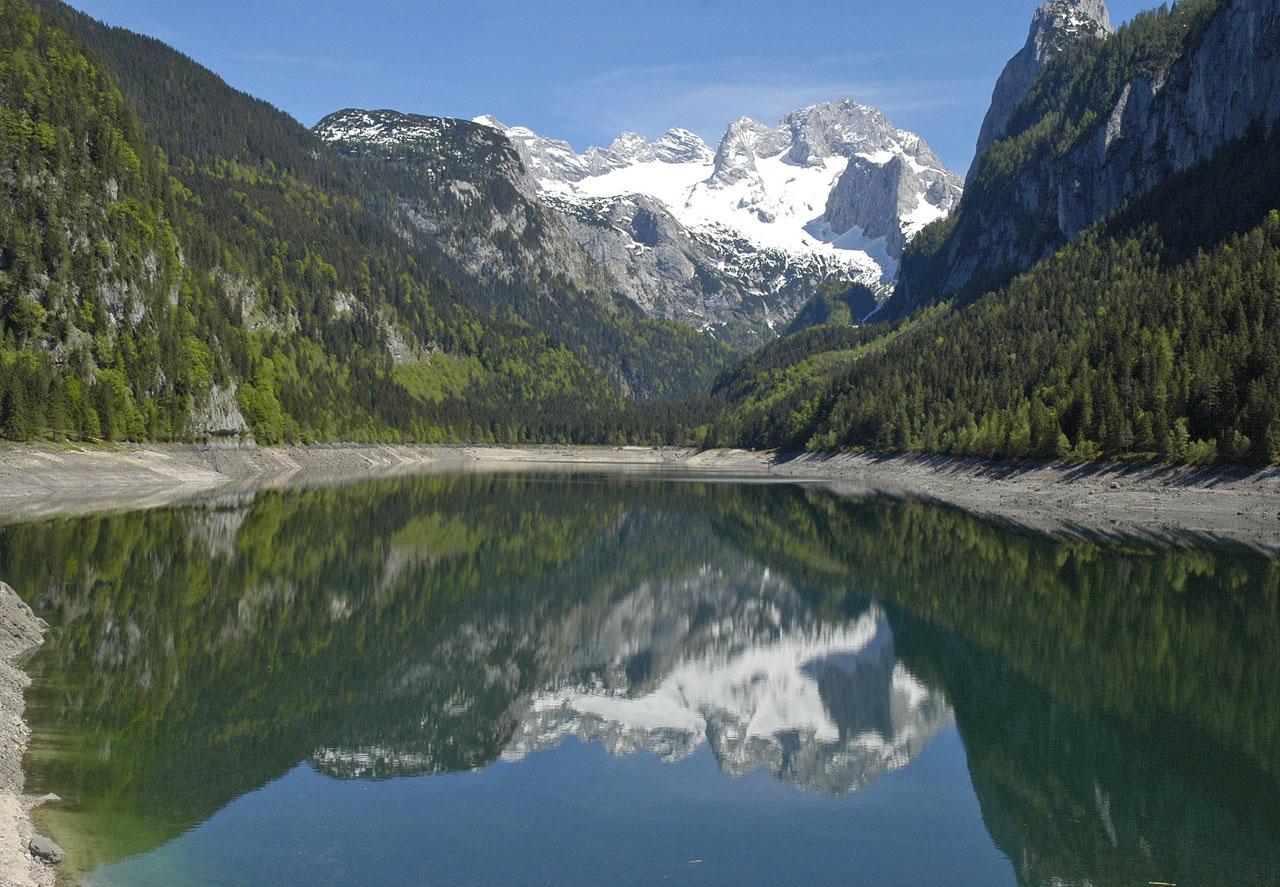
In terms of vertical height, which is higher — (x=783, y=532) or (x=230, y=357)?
(x=230, y=357)

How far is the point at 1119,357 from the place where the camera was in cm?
8819

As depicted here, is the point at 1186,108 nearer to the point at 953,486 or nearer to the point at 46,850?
the point at 953,486

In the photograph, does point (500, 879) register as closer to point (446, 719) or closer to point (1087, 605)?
point (446, 719)

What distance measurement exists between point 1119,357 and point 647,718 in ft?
261

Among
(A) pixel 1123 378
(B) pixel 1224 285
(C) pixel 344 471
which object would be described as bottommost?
(C) pixel 344 471

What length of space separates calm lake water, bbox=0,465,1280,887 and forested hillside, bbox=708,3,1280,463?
99.1 feet

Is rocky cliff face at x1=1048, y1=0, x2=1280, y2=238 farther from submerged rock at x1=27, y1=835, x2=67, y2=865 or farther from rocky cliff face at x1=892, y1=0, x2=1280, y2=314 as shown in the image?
submerged rock at x1=27, y1=835, x2=67, y2=865

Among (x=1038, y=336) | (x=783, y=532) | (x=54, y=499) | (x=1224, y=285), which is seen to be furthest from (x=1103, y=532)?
(x=1038, y=336)

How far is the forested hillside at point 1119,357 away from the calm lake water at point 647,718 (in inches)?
1190

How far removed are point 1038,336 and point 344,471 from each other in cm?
9651

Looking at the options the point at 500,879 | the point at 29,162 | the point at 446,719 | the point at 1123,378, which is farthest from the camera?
the point at 29,162

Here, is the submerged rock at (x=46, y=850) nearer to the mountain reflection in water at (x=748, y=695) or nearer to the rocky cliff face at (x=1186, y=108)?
the mountain reflection in water at (x=748, y=695)

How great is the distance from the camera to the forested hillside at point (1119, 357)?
7100 centimetres

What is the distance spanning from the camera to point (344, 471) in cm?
13600
